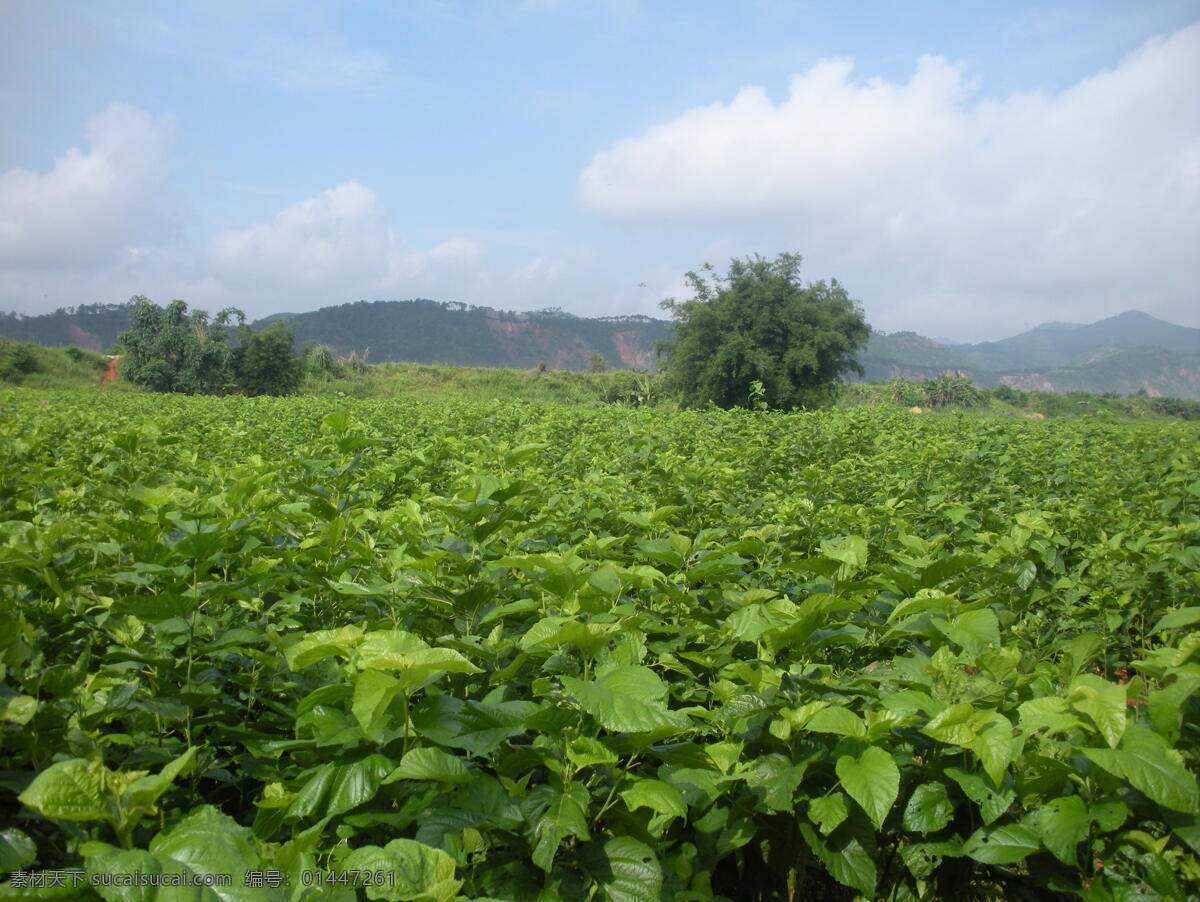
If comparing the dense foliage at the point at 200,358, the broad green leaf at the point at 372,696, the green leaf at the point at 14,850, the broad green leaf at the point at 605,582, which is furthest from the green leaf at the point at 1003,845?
the dense foliage at the point at 200,358

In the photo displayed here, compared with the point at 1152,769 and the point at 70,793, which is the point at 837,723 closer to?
the point at 1152,769

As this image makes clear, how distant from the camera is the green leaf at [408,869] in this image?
1020 millimetres

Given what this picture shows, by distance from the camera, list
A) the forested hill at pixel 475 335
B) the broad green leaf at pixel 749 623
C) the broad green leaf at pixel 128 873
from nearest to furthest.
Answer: the broad green leaf at pixel 128 873 → the broad green leaf at pixel 749 623 → the forested hill at pixel 475 335

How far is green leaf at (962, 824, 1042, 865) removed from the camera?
1.27m

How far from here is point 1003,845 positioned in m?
1.29

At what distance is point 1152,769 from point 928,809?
1.31 feet

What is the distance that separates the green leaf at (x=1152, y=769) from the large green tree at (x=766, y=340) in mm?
29041

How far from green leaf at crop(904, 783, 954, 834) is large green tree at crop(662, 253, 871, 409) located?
28858mm

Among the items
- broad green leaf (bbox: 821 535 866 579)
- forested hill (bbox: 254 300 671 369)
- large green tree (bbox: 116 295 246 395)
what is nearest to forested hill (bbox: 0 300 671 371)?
forested hill (bbox: 254 300 671 369)

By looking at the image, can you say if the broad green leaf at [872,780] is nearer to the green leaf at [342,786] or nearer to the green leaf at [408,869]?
the green leaf at [408,869]

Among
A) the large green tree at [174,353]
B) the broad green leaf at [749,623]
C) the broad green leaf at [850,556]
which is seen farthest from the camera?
the large green tree at [174,353]

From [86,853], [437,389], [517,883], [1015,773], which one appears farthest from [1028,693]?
[437,389]

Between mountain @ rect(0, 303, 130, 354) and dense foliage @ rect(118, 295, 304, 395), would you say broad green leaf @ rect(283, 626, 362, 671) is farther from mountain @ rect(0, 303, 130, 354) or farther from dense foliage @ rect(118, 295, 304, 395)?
mountain @ rect(0, 303, 130, 354)

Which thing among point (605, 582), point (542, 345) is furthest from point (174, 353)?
point (542, 345)
